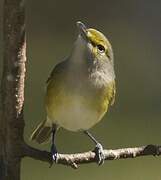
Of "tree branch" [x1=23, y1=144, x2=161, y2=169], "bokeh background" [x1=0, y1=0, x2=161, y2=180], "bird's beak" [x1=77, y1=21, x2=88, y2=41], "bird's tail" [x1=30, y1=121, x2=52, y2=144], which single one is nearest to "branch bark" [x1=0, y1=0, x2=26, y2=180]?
"tree branch" [x1=23, y1=144, x2=161, y2=169]

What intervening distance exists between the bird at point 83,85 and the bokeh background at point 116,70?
0.93 m

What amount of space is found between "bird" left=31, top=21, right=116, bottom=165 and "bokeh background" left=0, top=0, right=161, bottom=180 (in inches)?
36.7

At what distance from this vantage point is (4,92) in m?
1.33

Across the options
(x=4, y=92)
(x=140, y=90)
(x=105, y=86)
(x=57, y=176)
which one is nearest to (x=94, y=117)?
(x=105, y=86)

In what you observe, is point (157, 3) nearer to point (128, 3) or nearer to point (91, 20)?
point (128, 3)

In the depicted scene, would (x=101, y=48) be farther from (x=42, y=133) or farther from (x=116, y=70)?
(x=116, y=70)

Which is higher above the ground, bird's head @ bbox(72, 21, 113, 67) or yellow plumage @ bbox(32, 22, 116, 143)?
bird's head @ bbox(72, 21, 113, 67)

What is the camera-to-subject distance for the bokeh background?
107 inches

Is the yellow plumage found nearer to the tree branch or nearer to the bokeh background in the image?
the tree branch

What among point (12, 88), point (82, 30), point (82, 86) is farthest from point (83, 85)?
point (12, 88)

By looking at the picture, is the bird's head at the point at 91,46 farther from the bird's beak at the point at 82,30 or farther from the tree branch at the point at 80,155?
the tree branch at the point at 80,155

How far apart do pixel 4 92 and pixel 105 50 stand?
33cm

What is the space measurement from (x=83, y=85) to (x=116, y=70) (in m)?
1.36

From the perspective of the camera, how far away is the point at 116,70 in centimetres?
295
